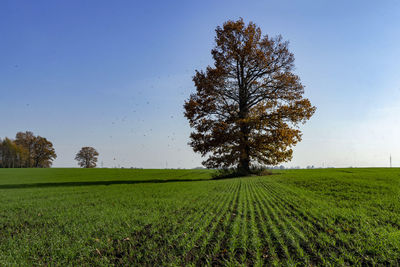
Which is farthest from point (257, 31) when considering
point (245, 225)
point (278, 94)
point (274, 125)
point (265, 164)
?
point (245, 225)

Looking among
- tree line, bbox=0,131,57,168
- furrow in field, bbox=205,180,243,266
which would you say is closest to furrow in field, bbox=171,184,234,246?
furrow in field, bbox=205,180,243,266

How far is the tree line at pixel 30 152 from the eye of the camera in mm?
77438

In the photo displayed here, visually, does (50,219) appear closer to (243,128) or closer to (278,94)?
(243,128)

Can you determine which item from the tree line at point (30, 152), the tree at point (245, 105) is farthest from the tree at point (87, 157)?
the tree at point (245, 105)

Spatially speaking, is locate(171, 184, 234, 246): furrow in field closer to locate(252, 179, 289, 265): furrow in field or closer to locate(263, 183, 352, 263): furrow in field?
locate(252, 179, 289, 265): furrow in field

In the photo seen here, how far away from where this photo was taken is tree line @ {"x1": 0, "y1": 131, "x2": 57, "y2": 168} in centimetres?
7744

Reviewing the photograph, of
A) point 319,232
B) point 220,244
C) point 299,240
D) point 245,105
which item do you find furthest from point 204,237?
point 245,105

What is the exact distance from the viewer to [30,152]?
3098 inches

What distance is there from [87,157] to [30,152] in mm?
18037

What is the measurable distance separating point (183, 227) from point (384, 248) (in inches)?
132

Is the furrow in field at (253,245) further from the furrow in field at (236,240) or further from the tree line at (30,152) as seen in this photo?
the tree line at (30,152)

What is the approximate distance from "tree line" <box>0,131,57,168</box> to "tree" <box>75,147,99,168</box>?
1039 cm

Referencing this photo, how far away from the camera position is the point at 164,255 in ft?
11.1

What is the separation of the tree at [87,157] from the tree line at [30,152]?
10391 millimetres
